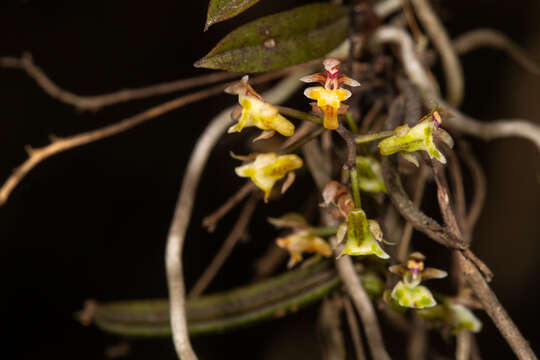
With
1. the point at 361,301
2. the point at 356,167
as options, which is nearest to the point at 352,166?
the point at 356,167

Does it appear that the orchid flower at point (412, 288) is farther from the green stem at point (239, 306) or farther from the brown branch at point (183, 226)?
the brown branch at point (183, 226)

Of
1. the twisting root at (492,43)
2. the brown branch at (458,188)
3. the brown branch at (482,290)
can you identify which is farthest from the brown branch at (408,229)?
the twisting root at (492,43)

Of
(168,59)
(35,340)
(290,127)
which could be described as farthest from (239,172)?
(35,340)

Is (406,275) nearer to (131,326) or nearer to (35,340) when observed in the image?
(131,326)

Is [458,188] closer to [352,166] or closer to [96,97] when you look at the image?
[352,166]

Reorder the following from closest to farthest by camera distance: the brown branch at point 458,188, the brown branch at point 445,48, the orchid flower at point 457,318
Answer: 1. the orchid flower at point 457,318
2. the brown branch at point 458,188
3. the brown branch at point 445,48

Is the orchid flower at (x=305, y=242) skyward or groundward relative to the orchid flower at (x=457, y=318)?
skyward
